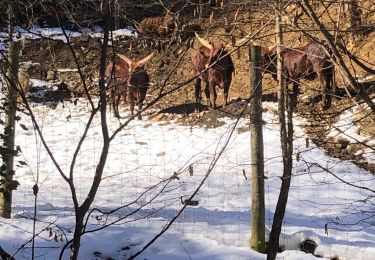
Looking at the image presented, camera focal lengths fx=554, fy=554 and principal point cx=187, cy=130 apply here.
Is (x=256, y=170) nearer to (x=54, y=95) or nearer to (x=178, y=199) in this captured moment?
(x=178, y=199)

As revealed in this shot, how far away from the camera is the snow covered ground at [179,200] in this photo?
535 centimetres


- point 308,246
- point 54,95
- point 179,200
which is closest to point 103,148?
point 54,95

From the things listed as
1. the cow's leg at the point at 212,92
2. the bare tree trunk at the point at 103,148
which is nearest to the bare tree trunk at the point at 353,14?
the bare tree trunk at the point at 103,148

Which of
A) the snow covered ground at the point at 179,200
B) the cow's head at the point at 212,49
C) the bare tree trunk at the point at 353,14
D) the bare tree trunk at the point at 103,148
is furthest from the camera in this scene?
the snow covered ground at the point at 179,200

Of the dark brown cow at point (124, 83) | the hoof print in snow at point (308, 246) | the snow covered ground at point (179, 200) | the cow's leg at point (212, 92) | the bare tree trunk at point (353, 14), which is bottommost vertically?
the hoof print in snow at point (308, 246)

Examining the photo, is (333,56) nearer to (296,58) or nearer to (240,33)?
(240,33)

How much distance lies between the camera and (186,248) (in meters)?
5.49

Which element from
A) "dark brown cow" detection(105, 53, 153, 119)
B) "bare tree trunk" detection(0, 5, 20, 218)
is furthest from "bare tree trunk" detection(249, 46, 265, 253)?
"bare tree trunk" detection(0, 5, 20, 218)

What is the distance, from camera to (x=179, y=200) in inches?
286

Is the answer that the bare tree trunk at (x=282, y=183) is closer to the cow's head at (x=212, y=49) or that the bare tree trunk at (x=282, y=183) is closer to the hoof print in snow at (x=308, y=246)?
the cow's head at (x=212, y=49)

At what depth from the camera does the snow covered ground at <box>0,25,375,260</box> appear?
5352 millimetres

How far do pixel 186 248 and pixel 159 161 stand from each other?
4683 mm

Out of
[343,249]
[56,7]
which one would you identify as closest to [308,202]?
[343,249]

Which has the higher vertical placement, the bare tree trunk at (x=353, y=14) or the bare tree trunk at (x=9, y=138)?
the bare tree trunk at (x=353, y=14)
